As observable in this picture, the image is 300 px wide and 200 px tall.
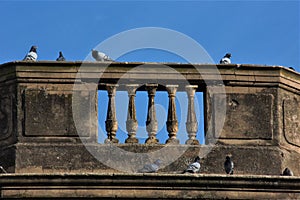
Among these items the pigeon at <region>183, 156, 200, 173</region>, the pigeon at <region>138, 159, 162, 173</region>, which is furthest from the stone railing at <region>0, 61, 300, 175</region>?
the pigeon at <region>183, 156, 200, 173</region>

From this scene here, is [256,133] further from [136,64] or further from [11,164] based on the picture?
[11,164]

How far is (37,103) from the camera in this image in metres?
30.0

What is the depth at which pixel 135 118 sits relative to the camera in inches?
1176

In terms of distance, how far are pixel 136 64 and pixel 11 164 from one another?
9.55 ft

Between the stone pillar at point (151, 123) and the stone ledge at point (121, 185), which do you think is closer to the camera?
the stone ledge at point (121, 185)

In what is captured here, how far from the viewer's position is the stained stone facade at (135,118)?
29641mm

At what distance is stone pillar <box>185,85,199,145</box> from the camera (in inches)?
1177

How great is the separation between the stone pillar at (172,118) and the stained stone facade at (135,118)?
0.02 metres

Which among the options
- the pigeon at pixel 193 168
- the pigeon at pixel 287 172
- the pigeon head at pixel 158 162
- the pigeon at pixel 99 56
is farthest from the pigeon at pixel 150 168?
the pigeon at pixel 287 172

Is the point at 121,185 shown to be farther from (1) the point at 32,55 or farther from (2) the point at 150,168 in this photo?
(1) the point at 32,55

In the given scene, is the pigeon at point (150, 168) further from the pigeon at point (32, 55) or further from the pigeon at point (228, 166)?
the pigeon at point (32, 55)

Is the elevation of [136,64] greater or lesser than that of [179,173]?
greater

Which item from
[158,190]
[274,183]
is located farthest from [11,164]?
[274,183]

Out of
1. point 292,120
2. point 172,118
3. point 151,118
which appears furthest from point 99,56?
point 292,120
